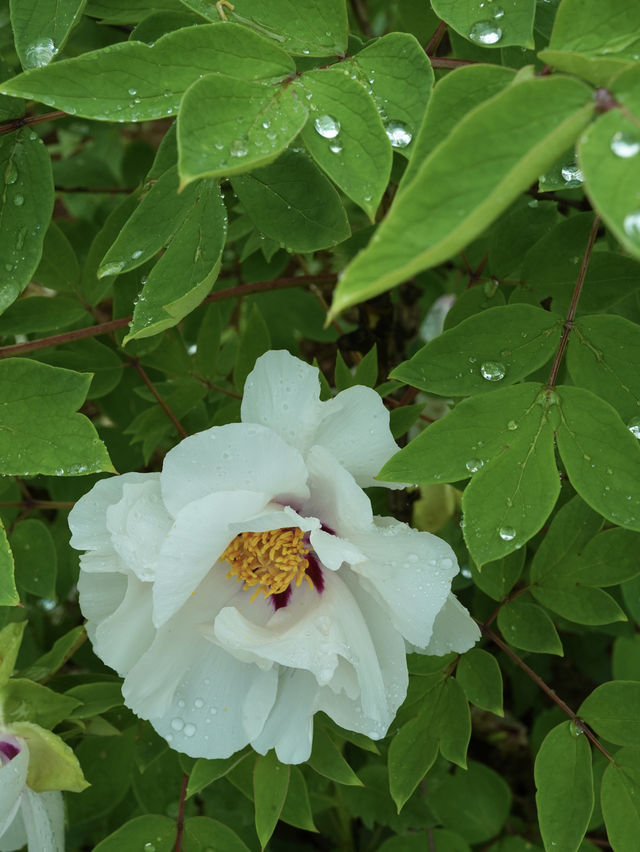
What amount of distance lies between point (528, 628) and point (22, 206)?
2.66 feet

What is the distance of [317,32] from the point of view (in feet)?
2.61

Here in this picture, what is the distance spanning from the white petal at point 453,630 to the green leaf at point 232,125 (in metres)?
0.53

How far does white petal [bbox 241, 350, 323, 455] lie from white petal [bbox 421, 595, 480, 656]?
247mm

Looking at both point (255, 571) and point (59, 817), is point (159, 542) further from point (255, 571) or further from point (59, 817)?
point (59, 817)

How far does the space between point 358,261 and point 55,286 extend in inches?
38.6

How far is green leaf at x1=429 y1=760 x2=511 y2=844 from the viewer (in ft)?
4.68

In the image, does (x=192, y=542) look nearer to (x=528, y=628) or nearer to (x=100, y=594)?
(x=100, y=594)

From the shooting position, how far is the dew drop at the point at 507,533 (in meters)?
0.79

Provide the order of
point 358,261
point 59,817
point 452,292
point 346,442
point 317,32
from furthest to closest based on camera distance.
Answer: point 452,292 < point 59,817 < point 346,442 < point 317,32 < point 358,261

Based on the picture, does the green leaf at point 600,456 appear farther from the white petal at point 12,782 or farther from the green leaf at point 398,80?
the white petal at point 12,782

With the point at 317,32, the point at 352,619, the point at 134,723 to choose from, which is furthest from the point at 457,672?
the point at 317,32

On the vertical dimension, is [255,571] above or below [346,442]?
below

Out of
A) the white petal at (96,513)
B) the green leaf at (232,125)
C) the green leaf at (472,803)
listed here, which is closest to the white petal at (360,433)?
the white petal at (96,513)

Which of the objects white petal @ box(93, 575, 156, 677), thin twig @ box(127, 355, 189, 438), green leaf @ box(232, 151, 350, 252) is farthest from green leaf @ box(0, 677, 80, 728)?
green leaf @ box(232, 151, 350, 252)
